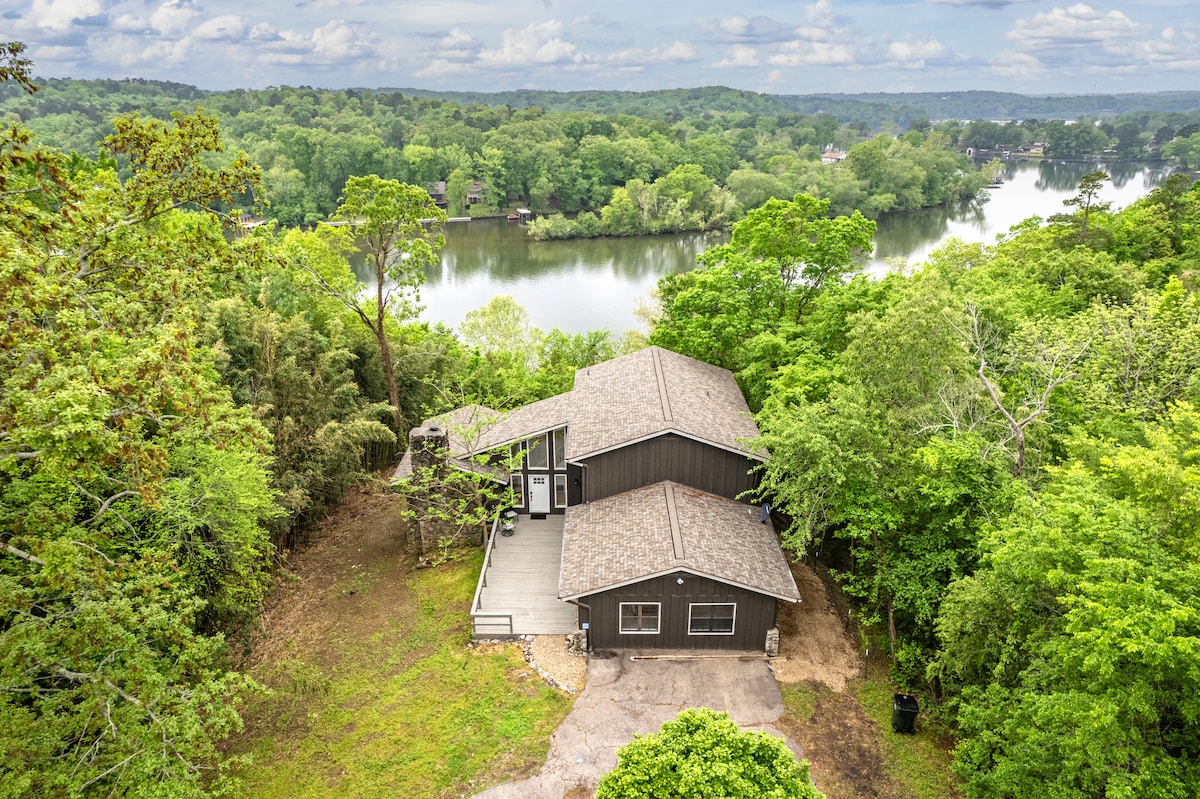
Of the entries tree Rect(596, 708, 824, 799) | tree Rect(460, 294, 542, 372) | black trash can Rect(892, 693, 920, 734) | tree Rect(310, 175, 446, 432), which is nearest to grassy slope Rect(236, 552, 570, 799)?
tree Rect(596, 708, 824, 799)

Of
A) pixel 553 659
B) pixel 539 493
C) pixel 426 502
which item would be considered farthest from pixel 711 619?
pixel 426 502

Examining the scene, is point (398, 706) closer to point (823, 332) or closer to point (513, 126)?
point (823, 332)

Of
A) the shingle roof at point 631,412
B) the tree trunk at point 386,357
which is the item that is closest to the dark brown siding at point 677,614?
the shingle roof at point 631,412

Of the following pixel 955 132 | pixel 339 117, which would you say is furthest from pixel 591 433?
pixel 955 132

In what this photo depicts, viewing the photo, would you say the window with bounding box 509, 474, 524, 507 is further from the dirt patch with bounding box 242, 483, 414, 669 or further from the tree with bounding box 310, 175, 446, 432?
the tree with bounding box 310, 175, 446, 432

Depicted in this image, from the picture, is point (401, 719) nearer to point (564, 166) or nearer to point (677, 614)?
point (677, 614)

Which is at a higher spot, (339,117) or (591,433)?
(339,117)
